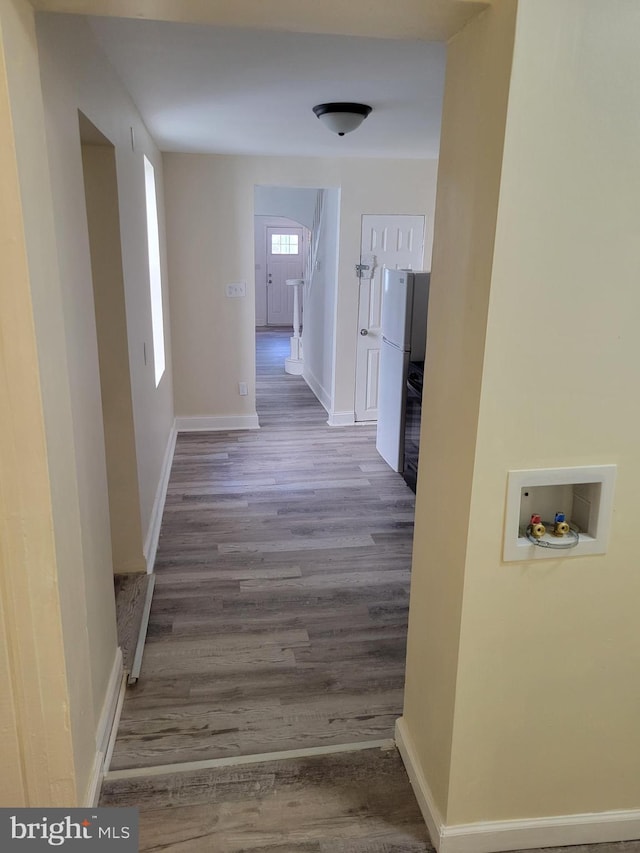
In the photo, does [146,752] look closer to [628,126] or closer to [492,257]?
[492,257]

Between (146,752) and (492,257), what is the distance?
1.91 meters

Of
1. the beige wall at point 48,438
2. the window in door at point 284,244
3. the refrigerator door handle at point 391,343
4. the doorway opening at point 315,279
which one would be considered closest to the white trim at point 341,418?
the doorway opening at point 315,279

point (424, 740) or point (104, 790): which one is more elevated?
point (424, 740)

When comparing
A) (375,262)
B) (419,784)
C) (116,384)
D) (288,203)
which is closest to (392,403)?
(375,262)

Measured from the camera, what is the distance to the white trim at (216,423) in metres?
5.75

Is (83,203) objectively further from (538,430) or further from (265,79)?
(538,430)

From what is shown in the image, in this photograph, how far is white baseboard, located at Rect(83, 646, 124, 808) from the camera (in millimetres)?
1842

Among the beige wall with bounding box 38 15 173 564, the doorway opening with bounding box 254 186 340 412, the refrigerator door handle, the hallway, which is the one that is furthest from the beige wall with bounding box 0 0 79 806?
the doorway opening with bounding box 254 186 340 412

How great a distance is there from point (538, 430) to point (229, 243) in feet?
14.5

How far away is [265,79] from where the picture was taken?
2801 mm

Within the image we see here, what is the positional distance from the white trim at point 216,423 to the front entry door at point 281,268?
6487 mm

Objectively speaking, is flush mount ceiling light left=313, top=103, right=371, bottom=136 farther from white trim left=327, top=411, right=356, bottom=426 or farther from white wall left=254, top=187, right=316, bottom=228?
white wall left=254, top=187, right=316, bottom=228

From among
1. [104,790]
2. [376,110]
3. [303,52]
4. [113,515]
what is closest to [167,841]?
[104,790]

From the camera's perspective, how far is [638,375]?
1.53 m
